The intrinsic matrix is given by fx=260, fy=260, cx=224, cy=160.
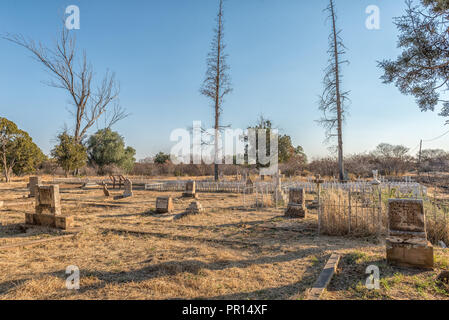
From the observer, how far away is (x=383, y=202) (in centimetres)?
669

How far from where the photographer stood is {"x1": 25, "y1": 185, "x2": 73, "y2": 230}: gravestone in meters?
6.74

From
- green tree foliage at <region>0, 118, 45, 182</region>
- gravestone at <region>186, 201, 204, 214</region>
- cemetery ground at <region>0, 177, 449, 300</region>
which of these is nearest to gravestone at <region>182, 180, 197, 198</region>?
gravestone at <region>186, 201, 204, 214</region>

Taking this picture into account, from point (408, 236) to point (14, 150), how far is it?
97.7 ft

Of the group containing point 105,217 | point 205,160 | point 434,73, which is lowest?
point 105,217

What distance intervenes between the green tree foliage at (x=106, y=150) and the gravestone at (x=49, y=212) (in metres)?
26.3

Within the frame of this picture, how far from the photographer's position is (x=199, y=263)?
4223 millimetres

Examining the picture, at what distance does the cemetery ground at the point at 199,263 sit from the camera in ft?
10.7

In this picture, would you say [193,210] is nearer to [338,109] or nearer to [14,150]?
[338,109]

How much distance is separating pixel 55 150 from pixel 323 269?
86.0ft

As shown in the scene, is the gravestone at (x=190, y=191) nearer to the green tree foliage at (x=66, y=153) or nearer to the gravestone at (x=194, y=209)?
the gravestone at (x=194, y=209)

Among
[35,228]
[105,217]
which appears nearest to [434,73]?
[105,217]

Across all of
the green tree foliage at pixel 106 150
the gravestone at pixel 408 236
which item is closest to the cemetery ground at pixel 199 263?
the gravestone at pixel 408 236
